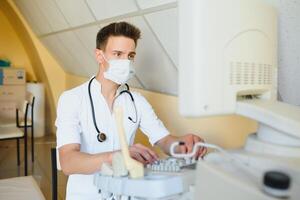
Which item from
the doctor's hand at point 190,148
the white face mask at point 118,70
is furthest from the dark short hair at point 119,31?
the doctor's hand at point 190,148

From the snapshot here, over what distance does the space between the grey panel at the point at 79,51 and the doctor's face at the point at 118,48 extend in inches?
62.1

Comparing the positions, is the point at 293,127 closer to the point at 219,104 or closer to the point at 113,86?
the point at 219,104

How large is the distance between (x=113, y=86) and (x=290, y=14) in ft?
2.70

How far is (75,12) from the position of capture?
2.53 meters

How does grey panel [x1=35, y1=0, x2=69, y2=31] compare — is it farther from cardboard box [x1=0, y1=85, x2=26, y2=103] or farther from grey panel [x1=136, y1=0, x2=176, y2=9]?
cardboard box [x1=0, y1=85, x2=26, y2=103]

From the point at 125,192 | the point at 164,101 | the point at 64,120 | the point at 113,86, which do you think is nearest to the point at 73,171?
the point at 64,120

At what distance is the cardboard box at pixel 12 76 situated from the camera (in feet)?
15.6

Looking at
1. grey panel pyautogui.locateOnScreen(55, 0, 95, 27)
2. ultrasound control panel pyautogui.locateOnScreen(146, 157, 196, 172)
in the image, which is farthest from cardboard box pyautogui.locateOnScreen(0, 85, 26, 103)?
ultrasound control panel pyautogui.locateOnScreen(146, 157, 196, 172)

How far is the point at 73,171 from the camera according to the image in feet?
3.63

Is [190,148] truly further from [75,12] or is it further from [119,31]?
[75,12]

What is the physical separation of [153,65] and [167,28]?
429mm

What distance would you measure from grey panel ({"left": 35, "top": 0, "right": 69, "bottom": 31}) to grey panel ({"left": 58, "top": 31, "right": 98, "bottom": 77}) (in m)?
0.09

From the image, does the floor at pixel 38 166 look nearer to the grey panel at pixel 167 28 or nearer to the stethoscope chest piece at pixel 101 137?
the stethoscope chest piece at pixel 101 137

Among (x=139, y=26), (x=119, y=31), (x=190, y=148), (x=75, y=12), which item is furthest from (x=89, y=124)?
(x=75, y=12)
